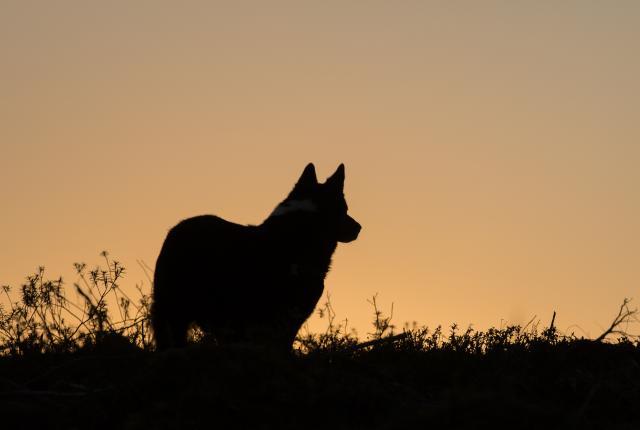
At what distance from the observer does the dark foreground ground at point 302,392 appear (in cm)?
448

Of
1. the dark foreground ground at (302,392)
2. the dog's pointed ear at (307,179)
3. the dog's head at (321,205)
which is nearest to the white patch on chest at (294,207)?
the dog's head at (321,205)

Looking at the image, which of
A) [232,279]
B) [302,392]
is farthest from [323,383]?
[232,279]

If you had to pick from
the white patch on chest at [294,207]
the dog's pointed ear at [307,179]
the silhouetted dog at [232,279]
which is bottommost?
the silhouetted dog at [232,279]

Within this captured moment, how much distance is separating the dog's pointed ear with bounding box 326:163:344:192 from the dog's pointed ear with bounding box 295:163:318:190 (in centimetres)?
21

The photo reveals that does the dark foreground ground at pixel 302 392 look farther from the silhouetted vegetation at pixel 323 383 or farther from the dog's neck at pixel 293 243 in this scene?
the dog's neck at pixel 293 243

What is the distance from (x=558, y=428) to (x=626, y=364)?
8.53 feet

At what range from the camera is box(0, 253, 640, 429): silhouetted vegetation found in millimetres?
4586

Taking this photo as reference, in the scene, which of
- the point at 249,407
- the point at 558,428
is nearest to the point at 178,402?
the point at 249,407

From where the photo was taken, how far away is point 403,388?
5.31m

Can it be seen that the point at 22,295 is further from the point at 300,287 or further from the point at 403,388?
the point at 403,388

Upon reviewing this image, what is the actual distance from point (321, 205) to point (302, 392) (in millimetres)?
3906

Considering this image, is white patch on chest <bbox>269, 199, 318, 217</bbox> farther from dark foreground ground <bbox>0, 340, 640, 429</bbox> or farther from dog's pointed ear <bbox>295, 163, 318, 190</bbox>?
dark foreground ground <bbox>0, 340, 640, 429</bbox>

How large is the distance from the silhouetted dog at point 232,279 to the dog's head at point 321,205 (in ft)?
0.56

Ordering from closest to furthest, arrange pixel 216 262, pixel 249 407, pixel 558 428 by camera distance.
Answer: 1. pixel 558 428
2. pixel 249 407
3. pixel 216 262
